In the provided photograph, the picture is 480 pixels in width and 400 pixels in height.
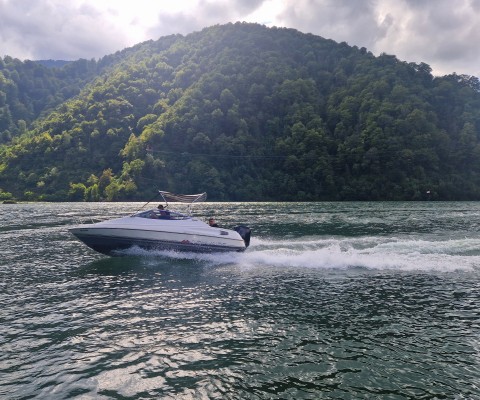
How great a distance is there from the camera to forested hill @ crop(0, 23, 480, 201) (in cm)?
11394

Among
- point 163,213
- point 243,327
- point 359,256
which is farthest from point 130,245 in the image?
point 359,256

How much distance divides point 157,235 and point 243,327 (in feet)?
38.3

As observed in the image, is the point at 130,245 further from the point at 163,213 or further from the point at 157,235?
the point at 163,213

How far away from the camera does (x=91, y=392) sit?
25.2ft

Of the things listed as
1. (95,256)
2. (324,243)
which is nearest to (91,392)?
(95,256)

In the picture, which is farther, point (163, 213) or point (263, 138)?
point (263, 138)

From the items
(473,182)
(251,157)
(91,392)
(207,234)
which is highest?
(251,157)

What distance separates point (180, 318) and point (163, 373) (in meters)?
3.62

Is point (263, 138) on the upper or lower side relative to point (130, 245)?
upper

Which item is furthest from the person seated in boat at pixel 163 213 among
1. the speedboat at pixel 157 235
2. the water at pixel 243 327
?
the water at pixel 243 327

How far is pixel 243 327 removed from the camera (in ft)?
37.4

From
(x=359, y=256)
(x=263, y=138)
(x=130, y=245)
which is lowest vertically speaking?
(x=359, y=256)

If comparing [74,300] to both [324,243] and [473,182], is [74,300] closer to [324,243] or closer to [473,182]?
[324,243]

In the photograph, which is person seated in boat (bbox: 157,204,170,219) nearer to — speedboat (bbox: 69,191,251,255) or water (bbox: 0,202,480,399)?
speedboat (bbox: 69,191,251,255)
